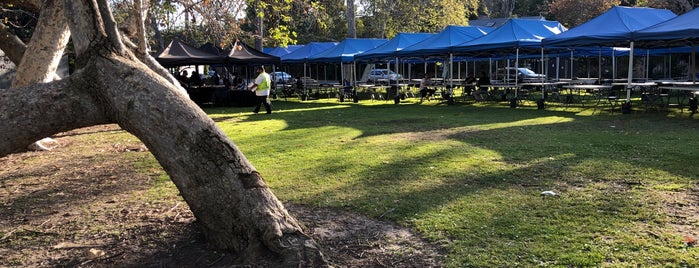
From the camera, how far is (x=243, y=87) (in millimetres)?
21578

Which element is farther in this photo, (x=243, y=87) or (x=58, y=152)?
(x=243, y=87)

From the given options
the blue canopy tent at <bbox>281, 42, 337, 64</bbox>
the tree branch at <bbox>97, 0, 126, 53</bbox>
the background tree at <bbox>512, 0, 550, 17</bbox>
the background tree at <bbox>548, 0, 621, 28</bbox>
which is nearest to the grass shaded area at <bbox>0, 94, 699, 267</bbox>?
the tree branch at <bbox>97, 0, 126, 53</bbox>

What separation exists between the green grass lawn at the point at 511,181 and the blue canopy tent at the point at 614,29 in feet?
7.80

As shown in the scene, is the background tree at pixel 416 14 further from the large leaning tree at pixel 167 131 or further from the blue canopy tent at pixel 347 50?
the large leaning tree at pixel 167 131

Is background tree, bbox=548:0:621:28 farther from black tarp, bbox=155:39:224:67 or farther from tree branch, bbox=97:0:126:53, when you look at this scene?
tree branch, bbox=97:0:126:53

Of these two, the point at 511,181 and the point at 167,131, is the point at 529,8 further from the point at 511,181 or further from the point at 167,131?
the point at 167,131

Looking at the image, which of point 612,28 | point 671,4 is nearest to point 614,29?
point 612,28

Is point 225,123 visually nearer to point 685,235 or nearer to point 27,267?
point 27,267

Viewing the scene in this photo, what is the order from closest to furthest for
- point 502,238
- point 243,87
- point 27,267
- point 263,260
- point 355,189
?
point 263,260
point 27,267
point 502,238
point 355,189
point 243,87

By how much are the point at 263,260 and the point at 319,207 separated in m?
1.77

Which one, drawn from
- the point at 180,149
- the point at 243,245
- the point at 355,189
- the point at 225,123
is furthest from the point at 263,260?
the point at 225,123

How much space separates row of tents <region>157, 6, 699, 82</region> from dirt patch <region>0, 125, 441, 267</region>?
11.0 meters

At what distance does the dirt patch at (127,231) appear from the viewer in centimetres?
408

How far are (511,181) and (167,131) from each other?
159 inches
